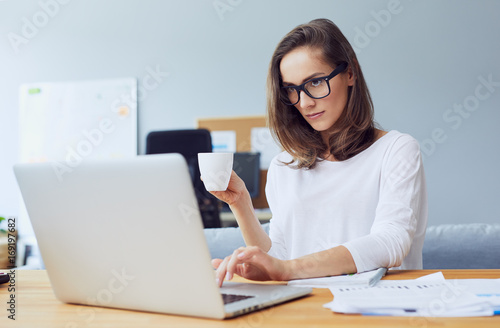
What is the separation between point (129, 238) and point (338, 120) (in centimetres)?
96

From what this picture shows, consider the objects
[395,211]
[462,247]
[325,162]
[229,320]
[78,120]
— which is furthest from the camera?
[78,120]

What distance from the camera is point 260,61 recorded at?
4.16 metres

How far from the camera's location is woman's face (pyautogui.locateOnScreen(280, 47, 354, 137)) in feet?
4.91

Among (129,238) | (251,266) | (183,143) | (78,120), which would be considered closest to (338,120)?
(251,266)

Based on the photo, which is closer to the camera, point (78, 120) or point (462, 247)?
point (462, 247)

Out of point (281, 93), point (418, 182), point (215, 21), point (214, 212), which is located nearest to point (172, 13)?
point (215, 21)

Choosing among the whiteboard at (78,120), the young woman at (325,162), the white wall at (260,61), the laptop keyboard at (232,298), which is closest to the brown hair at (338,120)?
the young woman at (325,162)

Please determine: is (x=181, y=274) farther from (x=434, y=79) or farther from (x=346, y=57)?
(x=434, y=79)

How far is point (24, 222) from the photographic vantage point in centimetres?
462

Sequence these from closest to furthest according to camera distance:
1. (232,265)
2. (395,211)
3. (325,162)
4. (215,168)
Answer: (232,265)
(215,168)
(395,211)
(325,162)

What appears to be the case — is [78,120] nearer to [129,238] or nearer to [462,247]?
[462,247]

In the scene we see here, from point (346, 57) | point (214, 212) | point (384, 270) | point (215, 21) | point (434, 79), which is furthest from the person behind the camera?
point (215, 21)

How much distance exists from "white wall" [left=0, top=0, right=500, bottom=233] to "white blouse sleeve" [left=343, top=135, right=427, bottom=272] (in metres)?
2.57

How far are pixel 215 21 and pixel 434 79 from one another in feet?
5.55
